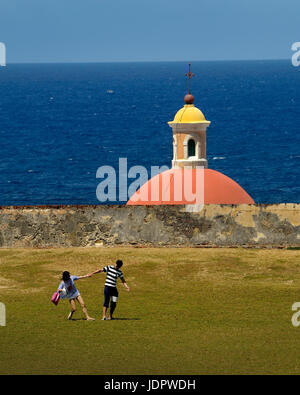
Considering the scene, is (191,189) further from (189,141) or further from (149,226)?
(149,226)

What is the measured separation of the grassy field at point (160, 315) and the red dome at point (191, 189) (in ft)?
9.50

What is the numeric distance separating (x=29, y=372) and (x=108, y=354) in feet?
5.44

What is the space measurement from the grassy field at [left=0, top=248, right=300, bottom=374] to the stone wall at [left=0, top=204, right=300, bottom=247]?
0.49m

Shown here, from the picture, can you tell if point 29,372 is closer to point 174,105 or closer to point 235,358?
point 235,358

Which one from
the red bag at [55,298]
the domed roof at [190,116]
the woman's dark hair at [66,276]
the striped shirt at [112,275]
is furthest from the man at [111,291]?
the domed roof at [190,116]

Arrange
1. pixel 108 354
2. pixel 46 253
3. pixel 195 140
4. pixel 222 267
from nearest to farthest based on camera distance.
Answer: pixel 108 354, pixel 222 267, pixel 46 253, pixel 195 140

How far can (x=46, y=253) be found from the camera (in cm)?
2477

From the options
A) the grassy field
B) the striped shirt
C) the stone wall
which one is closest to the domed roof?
the stone wall

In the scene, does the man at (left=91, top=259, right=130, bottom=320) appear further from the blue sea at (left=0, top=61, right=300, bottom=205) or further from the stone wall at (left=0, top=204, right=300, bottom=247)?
the blue sea at (left=0, top=61, right=300, bottom=205)

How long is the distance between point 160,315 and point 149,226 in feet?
20.2

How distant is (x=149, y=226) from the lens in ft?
82.6

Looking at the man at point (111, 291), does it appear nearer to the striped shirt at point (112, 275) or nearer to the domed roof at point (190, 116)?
the striped shirt at point (112, 275)

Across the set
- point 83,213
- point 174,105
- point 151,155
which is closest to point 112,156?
point 151,155

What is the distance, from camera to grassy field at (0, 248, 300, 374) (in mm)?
16109
